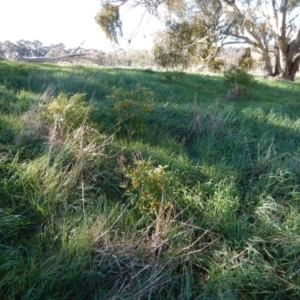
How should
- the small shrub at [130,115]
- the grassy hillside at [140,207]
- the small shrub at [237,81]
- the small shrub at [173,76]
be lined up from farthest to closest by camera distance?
the small shrub at [173,76]
the small shrub at [237,81]
the small shrub at [130,115]
the grassy hillside at [140,207]

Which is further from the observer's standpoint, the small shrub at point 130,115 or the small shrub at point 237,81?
the small shrub at point 237,81

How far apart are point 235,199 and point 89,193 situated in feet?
4.82

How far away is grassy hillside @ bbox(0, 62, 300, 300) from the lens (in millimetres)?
2484

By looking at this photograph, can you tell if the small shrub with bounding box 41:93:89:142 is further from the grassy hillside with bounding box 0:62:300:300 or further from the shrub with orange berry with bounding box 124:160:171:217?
the shrub with orange berry with bounding box 124:160:171:217

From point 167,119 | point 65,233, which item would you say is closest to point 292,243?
point 65,233

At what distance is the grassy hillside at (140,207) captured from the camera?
2484mm

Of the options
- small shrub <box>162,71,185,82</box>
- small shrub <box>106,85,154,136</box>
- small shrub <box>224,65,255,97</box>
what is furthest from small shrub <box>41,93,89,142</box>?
small shrub <box>162,71,185,82</box>

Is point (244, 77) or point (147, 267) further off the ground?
point (244, 77)

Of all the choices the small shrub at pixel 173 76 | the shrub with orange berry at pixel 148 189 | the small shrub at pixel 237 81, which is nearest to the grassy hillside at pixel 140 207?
the shrub with orange berry at pixel 148 189

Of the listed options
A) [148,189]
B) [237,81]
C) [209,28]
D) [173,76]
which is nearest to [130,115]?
[148,189]

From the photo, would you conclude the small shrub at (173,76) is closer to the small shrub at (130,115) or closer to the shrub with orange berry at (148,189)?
the small shrub at (130,115)

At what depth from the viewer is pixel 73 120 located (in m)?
4.10

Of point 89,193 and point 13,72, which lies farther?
point 13,72

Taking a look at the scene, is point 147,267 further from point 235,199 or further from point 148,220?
point 235,199
